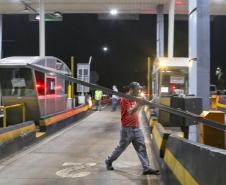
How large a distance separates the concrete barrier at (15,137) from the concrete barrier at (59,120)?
1859 millimetres

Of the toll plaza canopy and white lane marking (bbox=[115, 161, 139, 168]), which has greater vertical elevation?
the toll plaza canopy

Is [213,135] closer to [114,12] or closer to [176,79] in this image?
[176,79]

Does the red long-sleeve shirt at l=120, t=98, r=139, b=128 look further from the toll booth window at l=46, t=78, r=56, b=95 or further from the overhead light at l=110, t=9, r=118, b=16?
the overhead light at l=110, t=9, r=118, b=16

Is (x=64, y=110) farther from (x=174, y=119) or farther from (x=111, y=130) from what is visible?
(x=174, y=119)

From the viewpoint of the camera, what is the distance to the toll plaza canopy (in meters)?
29.1

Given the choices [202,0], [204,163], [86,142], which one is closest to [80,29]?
[86,142]

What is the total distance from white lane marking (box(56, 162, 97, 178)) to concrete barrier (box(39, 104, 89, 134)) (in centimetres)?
552

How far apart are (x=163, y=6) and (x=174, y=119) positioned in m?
23.3

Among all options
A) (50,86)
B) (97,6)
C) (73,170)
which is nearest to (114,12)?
(97,6)

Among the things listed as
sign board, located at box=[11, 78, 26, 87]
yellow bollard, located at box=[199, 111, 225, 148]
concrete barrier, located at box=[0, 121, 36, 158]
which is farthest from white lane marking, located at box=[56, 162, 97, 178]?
sign board, located at box=[11, 78, 26, 87]

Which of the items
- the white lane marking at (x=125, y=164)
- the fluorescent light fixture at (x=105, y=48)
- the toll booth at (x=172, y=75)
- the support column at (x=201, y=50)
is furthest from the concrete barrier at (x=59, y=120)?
the fluorescent light fixture at (x=105, y=48)

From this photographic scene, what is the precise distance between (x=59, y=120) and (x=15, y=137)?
6467 mm

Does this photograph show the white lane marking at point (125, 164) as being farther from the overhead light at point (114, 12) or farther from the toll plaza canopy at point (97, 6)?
the overhead light at point (114, 12)

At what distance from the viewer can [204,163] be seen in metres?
4.60
